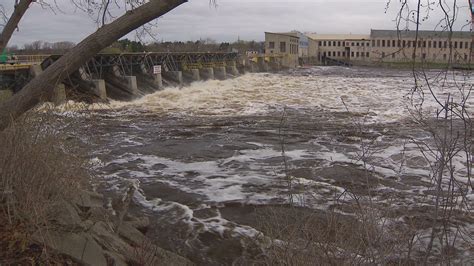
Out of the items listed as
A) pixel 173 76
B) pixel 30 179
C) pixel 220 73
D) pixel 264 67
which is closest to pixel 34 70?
pixel 173 76

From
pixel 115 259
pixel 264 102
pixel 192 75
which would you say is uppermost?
pixel 115 259

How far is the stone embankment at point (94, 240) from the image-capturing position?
4812 mm

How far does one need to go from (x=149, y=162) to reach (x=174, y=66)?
36884 mm

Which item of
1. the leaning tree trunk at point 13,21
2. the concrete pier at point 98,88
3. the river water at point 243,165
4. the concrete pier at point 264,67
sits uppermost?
the leaning tree trunk at point 13,21

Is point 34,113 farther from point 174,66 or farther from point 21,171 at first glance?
point 174,66

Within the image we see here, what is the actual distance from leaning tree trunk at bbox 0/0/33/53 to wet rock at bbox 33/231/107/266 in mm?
2428

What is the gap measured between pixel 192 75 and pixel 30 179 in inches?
1835

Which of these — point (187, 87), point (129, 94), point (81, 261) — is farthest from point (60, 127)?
point (187, 87)

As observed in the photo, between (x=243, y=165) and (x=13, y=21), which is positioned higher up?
(x=13, y=21)

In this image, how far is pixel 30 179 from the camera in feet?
17.2

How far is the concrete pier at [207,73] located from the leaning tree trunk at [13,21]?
1946 inches

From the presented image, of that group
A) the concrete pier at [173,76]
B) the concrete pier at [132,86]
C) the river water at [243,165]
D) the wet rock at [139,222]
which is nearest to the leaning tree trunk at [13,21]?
the river water at [243,165]

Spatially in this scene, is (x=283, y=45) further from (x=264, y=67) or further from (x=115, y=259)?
(x=115, y=259)

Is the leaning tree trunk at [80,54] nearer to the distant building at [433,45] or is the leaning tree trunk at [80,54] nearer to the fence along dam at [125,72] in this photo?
the distant building at [433,45]
